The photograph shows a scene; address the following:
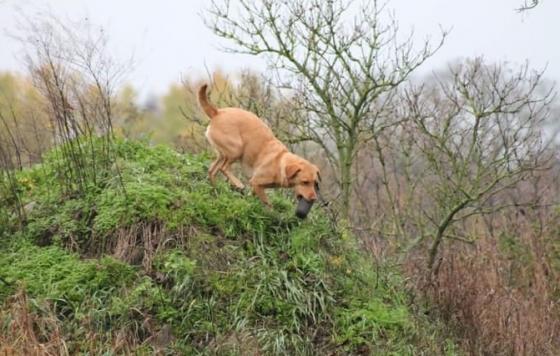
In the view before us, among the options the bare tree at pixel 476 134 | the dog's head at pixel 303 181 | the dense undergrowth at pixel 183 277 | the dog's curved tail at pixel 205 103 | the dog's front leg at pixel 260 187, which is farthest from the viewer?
the bare tree at pixel 476 134

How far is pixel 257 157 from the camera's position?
322 inches

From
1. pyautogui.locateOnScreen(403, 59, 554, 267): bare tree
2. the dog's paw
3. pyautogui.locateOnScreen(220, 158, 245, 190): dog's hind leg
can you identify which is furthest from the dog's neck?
pyautogui.locateOnScreen(403, 59, 554, 267): bare tree

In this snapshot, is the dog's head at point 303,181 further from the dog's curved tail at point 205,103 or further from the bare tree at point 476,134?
the bare tree at point 476,134

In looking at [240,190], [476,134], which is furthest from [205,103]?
[476,134]

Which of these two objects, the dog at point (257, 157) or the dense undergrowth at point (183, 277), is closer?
the dense undergrowth at point (183, 277)

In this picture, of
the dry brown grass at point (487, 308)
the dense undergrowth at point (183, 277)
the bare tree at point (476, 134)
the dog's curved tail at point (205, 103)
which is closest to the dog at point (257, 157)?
the dog's curved tail at point (205, 103)

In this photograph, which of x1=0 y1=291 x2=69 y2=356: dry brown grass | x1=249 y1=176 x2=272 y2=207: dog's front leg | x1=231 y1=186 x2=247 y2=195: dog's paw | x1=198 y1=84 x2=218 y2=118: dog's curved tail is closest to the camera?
x1=0 y1=291 x2=69 y2=356: dry brown grass

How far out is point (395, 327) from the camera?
7.54m

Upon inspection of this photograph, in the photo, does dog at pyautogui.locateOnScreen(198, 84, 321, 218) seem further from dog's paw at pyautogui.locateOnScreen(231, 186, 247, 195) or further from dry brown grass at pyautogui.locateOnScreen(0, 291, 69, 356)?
dry brown grass at pyautogui.locateOnScreen(0, 291, 69, 356)

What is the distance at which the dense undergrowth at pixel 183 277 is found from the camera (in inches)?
270

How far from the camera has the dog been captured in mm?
7828

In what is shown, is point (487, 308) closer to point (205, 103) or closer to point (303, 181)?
point (303, 181)

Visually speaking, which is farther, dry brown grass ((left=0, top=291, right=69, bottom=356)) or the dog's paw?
the dog's paw

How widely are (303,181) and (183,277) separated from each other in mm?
1600
